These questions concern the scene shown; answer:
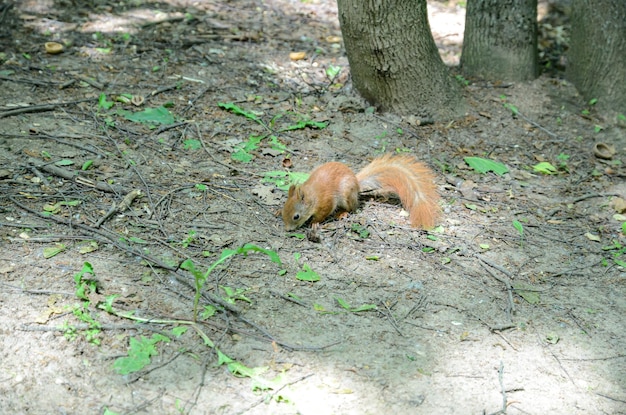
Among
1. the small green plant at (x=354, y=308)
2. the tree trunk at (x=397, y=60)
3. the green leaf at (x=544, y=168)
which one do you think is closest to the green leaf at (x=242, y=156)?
the tree trunk at (x=397, y=60)

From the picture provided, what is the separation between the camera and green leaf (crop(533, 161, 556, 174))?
17.3ft

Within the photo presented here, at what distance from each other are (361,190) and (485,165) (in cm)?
119

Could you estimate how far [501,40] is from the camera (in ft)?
20.0

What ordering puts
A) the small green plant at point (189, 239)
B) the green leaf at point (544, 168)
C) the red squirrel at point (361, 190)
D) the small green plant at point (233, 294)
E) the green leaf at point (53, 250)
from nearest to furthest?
the small green plant at point (233, 294), the green leaf at point (53, 250), the small green plant at point (189, 239), the red squirrel at point (361, 190), the green leaf at point (544, 168)

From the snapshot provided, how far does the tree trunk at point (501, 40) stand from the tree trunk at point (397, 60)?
2.07ft

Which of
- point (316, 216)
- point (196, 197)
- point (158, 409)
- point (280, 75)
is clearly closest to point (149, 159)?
point (196, 197)

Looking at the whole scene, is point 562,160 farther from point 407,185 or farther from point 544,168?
point 407,185

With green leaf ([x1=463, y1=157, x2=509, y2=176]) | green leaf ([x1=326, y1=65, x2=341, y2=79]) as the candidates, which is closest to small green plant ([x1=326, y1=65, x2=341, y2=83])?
green leaf ([x1=326, y1=65, x2=341, y2=79])

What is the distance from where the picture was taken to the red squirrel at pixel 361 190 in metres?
4.23

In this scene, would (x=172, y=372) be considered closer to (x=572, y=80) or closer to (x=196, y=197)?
(x=196, y=197)

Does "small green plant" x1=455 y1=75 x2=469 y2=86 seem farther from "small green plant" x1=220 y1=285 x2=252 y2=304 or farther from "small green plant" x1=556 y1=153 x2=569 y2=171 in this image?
"small green plant" x1=220 y1=285 x2=252 y2=304

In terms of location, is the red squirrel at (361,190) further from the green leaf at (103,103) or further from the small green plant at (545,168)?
the green leaf at (103,103)

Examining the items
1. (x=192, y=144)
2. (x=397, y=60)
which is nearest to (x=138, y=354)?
(x=192, y=144)

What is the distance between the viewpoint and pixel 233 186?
14.9 feet
